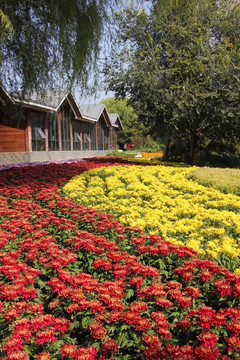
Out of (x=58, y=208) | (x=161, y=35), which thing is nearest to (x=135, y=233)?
(x=58, y=208)

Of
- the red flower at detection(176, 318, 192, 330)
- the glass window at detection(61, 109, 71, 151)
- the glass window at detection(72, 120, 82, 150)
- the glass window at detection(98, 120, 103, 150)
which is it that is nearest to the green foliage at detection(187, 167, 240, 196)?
the red flower at detection(176, 318, 192, 330)

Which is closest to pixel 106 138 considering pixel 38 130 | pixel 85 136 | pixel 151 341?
pixel 85 136

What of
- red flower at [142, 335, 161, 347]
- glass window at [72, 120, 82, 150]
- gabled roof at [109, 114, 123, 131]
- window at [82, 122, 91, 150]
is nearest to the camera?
red flower at [142, 335, 161, 347]

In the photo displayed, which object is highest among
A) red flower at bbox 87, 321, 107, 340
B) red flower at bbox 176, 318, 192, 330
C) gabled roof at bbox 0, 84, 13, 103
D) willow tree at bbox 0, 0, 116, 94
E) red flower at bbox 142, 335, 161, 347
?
willow tree at bbox 0, 0, 116, 94

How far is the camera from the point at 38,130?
776 inches

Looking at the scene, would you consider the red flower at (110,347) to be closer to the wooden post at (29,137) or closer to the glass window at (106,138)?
the wooden post at (29,137)

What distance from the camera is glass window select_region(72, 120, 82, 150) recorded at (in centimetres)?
2712

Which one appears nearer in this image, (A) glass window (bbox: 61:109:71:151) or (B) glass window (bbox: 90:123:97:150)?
(A) glass window (bbox: 61:109:71:151)

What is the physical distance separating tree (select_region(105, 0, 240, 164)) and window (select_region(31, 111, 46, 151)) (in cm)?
783

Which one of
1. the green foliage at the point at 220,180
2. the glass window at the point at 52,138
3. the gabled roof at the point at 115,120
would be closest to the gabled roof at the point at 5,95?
the green foliage at the point at 220,180

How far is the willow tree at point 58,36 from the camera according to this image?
4883 mm

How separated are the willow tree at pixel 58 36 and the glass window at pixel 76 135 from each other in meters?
21.6

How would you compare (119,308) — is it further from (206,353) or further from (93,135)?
(93,135)

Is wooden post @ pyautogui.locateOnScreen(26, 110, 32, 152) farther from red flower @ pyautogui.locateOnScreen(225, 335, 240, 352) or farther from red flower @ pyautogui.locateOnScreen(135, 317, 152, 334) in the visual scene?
red flower @ pyautogui.locateOnScreen(225, 335, 240, 352)
